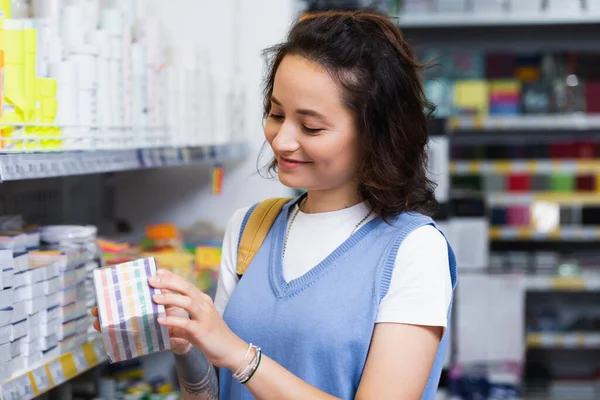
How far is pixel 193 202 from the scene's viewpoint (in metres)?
3.29

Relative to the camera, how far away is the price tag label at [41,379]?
1.68 meters

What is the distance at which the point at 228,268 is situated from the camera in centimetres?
175

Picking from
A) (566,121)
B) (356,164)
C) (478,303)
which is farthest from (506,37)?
(356,164)

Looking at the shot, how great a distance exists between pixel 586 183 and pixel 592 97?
0.52m

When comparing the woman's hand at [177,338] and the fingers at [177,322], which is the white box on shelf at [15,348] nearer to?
the woman's hand at [177,338]

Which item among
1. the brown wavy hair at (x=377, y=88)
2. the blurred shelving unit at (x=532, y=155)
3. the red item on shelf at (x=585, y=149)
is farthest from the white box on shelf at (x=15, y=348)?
the red item on shelf at (x=585, y=149)

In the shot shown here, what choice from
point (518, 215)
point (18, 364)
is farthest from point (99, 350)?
point (518, 215)

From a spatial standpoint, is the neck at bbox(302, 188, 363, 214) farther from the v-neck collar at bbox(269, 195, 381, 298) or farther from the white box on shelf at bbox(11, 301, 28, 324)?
the white box on shelf at bbox(11, 301, 28, 324)

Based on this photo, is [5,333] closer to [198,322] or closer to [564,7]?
[198,322]

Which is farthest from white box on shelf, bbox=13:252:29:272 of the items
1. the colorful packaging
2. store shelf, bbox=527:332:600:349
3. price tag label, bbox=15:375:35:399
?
store shelf, bbox=527:332:600:349

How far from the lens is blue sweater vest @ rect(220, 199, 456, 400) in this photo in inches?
60.4

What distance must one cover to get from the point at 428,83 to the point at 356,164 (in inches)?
140

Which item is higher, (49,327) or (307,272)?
(307,272)

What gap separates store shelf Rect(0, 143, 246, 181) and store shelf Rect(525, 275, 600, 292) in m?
2.91
